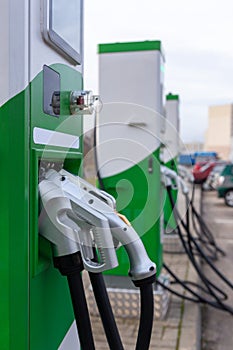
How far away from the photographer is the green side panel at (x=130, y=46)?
345 cm

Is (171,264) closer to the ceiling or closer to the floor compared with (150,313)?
closer to the floor

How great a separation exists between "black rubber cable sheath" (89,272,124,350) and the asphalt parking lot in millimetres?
2349

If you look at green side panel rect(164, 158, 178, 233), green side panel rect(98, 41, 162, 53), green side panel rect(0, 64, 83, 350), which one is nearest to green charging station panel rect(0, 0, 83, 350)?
green side panel rect(0, 64, 83, 350)

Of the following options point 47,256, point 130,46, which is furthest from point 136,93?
point 47,256

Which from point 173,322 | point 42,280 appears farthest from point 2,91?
point 173,322

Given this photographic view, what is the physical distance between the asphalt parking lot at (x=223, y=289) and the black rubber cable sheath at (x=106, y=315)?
235 centimetres

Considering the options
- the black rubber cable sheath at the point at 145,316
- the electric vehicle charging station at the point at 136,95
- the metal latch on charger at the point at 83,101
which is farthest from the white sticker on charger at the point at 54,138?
the electric vehicle charging station at the point at 136,95

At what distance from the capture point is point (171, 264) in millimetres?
5488

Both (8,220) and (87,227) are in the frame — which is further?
(87,227)

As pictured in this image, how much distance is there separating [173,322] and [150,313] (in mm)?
2384

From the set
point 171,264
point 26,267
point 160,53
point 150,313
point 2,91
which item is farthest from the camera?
point 171,264

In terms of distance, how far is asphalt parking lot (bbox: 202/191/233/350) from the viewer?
3.64 m

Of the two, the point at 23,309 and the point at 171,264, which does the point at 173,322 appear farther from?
the point at 23,309

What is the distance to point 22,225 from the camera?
125 cm
